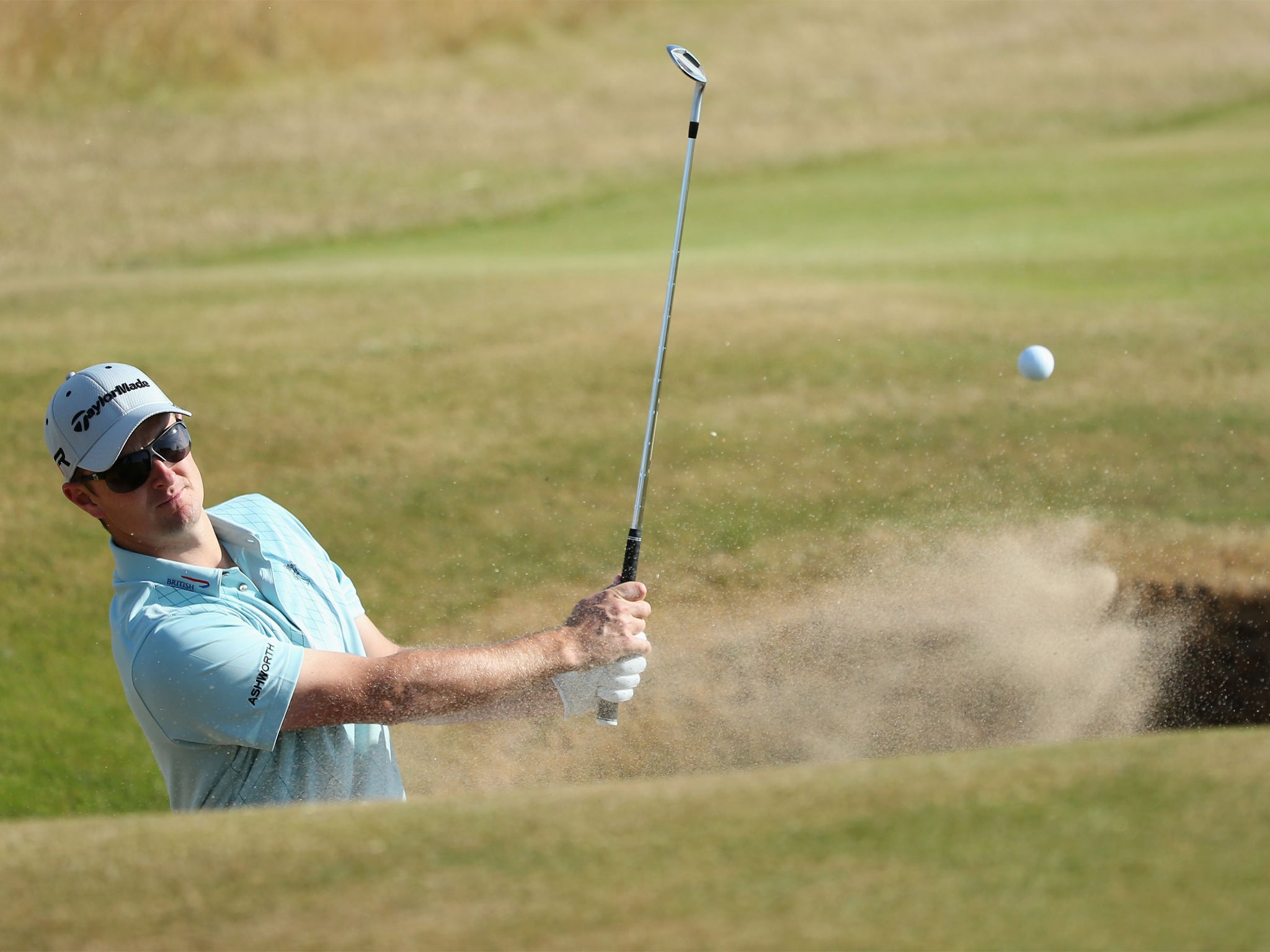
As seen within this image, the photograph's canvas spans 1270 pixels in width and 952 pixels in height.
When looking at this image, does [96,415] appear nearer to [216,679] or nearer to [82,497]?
[82,497]

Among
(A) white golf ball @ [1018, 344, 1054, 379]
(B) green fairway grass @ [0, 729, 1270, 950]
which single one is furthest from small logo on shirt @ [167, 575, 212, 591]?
(A) white golf ball @ [1018, 344, 1054, 379]

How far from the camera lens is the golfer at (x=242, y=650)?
11.9 feet

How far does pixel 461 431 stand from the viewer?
27.3ft

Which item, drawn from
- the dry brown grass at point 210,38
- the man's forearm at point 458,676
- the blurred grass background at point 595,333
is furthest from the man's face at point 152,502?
the dry brown grass at point 210,38

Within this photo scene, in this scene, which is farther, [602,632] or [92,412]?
[602,632]

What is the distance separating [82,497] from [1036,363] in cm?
516

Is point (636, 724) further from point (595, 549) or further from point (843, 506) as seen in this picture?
point (843, 506)

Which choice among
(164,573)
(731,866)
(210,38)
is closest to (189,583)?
(164,573)

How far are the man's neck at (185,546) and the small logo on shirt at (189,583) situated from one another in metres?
0.07

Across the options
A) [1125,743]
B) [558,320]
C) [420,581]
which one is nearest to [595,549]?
[420,581]

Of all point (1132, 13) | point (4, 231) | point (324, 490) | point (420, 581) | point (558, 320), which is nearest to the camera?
point (420, 581)

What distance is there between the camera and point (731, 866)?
2.77m

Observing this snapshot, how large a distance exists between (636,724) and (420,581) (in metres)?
1.56

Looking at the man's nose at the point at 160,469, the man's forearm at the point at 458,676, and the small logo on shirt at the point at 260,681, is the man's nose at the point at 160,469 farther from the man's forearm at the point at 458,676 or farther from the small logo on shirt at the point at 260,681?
the man's forearm at the point at 458,676
